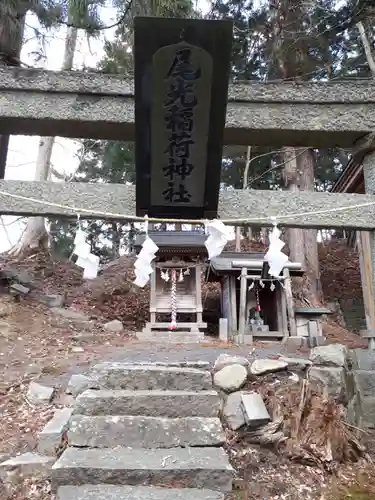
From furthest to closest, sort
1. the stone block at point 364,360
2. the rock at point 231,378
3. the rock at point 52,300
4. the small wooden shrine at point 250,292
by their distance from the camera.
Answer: the rock at point 52,300 → the small wooden shrine at point 250,292 → the rock at point 231,378 → the stone block at point 364,360

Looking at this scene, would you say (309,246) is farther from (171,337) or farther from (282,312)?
(171,337)

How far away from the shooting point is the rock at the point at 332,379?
14.8 ft

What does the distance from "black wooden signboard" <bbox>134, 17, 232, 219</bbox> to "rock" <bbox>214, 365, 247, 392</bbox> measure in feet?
6.63

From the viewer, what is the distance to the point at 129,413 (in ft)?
12.4

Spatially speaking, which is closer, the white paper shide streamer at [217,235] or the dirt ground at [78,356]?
the dirt ground at [78,356]

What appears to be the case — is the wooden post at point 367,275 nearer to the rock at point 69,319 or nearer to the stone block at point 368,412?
the stone block at point 368,412

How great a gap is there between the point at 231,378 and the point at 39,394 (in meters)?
2.15

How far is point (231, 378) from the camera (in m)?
4.77

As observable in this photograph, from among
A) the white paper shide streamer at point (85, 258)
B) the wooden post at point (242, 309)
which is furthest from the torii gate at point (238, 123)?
the wooden post at point (242, 309)

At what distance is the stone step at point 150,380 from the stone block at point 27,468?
965 millimetres

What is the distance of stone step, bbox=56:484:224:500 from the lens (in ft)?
8.98

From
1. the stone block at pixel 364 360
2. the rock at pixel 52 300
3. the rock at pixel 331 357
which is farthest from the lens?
the rock at pixel 52 300

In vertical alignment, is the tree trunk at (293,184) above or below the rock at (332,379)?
above

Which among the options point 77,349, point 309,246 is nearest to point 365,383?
point 77,349
